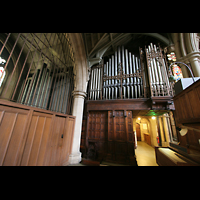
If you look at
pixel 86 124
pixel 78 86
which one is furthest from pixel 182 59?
pixel 86 124

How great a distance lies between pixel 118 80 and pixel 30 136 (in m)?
4.54

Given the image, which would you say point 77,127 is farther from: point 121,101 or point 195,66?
point 195,66

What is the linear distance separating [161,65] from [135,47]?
355 centimetres

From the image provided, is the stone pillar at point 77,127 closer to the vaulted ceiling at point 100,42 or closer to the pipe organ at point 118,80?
the pipe organ at point 118,80

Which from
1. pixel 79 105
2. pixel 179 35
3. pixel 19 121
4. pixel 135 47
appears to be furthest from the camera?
pixel 135 47

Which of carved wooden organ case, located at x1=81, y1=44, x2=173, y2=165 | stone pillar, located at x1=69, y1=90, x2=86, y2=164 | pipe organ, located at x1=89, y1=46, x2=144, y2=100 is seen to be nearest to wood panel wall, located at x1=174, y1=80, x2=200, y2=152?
carved wooden organ case, located at x1=81, y1=44, x2=173, y2=165

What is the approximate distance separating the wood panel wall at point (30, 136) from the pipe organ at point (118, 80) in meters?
2.69

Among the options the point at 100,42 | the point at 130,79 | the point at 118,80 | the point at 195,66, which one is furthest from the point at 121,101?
the point at 100,42

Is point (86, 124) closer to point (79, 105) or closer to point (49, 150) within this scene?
point (79, 105)

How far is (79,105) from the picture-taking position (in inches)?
153

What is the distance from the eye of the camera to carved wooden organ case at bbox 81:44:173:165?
13.5 ft

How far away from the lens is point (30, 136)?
1.98 meters
